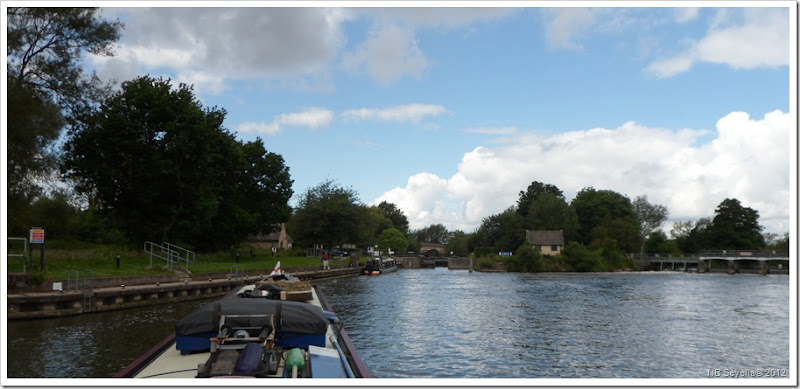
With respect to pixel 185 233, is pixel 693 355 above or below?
below

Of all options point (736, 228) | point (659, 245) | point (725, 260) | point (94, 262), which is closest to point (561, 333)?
point (94, 262)

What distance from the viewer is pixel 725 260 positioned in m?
90.5

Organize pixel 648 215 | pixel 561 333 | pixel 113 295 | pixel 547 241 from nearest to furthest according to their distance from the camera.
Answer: pixel 561 333 → pixel 113 295 → pixel 547 241 → pixel 648 215

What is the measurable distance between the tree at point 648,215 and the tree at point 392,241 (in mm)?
46728

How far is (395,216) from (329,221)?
73.9 metres

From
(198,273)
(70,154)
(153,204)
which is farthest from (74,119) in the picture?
(198,273)

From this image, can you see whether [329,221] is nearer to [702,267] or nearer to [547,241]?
[547,241]

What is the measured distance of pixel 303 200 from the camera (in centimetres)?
8594

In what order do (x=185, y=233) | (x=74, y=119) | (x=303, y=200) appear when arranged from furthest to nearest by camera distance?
(x=303, y=200) < (x=185, y=233) < (x=74, y=119)

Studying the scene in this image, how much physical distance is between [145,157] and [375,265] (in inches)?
1374

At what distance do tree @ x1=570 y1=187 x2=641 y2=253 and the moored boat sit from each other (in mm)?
82361

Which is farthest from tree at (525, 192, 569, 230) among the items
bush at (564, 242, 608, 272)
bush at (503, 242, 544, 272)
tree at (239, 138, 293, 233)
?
→ tree at (239, 138, 293, 233)

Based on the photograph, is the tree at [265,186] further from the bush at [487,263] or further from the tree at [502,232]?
the tree at [502,232]

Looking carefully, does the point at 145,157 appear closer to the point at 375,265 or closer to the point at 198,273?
the point at 198,273
